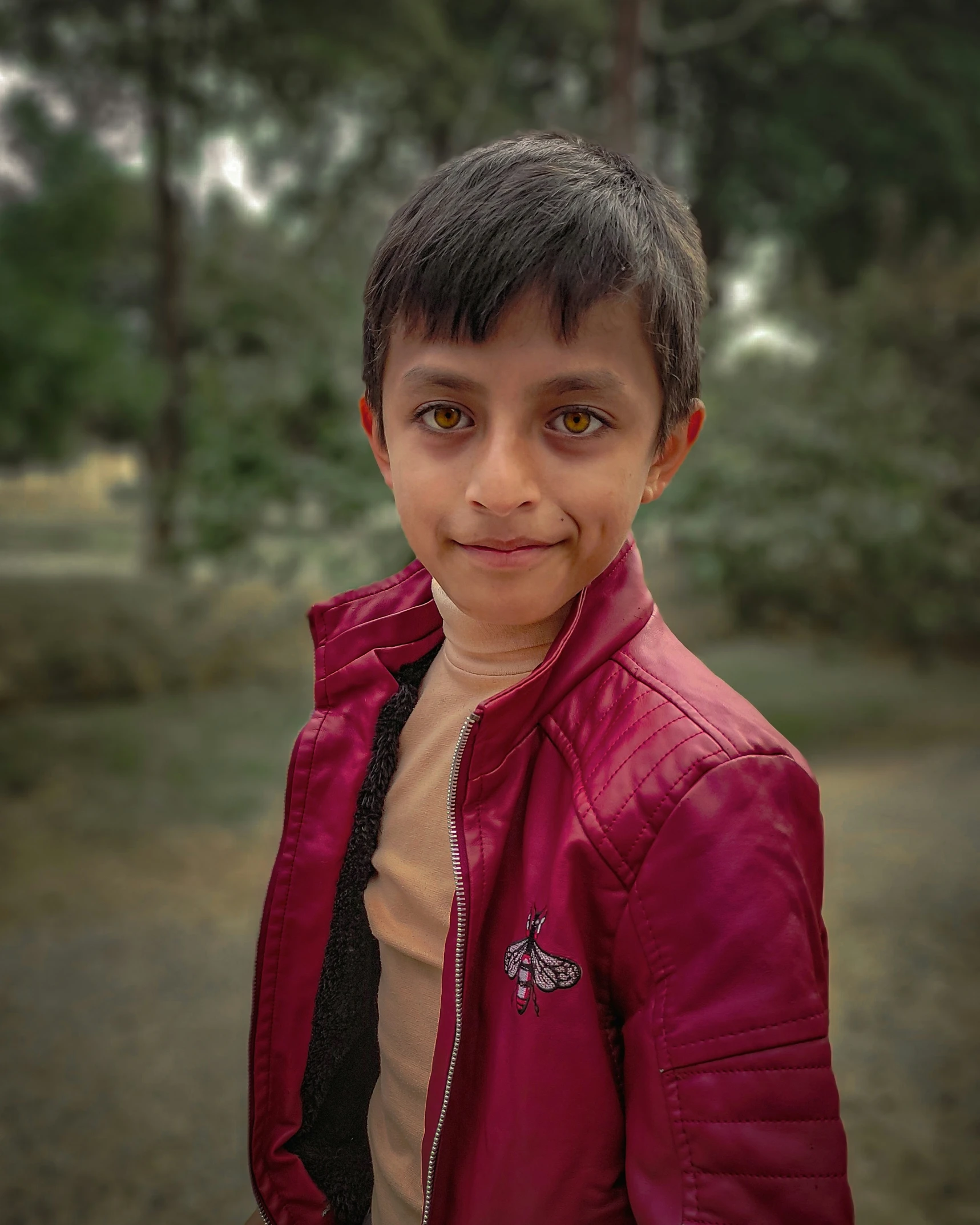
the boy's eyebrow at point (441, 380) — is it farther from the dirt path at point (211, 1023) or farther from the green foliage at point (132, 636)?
the green foliage at point (132, 636)

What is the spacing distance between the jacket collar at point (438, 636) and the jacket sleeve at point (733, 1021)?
197 mm

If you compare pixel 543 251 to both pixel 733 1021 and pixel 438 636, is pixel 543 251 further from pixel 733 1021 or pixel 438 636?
pixel 733 1021

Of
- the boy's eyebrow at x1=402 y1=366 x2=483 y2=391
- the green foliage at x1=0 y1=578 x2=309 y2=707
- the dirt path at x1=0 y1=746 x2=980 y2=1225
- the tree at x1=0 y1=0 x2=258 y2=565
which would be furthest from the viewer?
the green foliage at x1=0 y1=578 x2=309 y2=707

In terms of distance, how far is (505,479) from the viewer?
929 mm

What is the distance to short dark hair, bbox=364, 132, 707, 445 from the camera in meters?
→ 0.94

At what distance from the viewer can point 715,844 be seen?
862mm

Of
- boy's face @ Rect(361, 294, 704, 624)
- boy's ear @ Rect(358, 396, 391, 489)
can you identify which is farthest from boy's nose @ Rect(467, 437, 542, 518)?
boy's ear @ Rect(358, 396, 391, 489)

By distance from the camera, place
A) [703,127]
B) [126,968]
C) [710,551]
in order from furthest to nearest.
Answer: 1. [703,127]
2. [710,551]
3. [126,968]

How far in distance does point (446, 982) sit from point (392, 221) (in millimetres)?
810

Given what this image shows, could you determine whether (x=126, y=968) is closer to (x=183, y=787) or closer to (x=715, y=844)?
(x=183, y=787)

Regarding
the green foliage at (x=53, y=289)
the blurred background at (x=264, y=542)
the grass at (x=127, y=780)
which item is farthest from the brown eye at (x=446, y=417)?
the grass at (x=127, y=780)

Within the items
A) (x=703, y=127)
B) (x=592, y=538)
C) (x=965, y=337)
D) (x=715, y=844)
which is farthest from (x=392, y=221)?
(x=703, y=127)

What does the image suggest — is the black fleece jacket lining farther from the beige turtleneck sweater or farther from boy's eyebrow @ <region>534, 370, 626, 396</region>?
boy's eyebrow @ <region>534, 370, 626, 396</region>

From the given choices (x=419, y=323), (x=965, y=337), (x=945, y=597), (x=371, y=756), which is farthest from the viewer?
(x=965, y=337)
